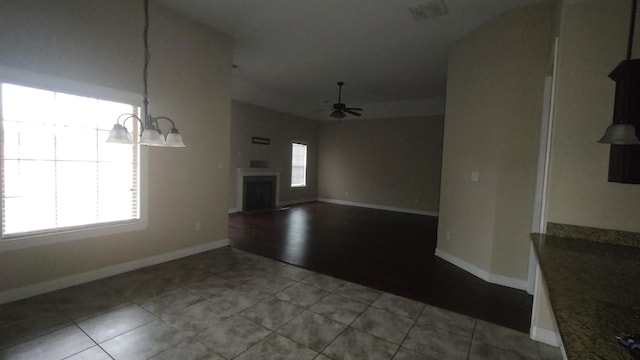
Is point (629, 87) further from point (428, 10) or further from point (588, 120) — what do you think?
point (428, 10)

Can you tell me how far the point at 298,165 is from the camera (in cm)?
934

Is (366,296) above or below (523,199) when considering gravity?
below

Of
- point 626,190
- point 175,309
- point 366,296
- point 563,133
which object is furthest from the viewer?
point 366,296

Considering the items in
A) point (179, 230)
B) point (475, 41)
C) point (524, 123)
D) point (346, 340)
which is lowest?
point (346, 340)

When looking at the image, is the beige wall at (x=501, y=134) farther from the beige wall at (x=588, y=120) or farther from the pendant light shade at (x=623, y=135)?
the pendant light shade at (x=623, y=135)

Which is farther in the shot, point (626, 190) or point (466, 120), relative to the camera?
point (466, 120)

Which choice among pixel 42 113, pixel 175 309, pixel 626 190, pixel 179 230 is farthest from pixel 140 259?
pixel 626 190

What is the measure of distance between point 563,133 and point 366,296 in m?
2.20

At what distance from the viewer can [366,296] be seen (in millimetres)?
2842

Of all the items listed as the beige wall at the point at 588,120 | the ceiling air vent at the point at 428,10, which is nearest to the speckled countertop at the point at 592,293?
the beige wall at the point at 588,120

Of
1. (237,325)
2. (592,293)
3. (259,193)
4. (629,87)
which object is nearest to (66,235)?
(237,325)

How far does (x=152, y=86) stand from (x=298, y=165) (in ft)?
20.4

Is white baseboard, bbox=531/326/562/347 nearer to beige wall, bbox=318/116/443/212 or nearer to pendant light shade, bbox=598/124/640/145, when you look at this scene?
pendant light shade, bbox=598/124/640/145

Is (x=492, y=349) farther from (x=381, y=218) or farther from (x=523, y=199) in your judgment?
(x=381, y=218)
